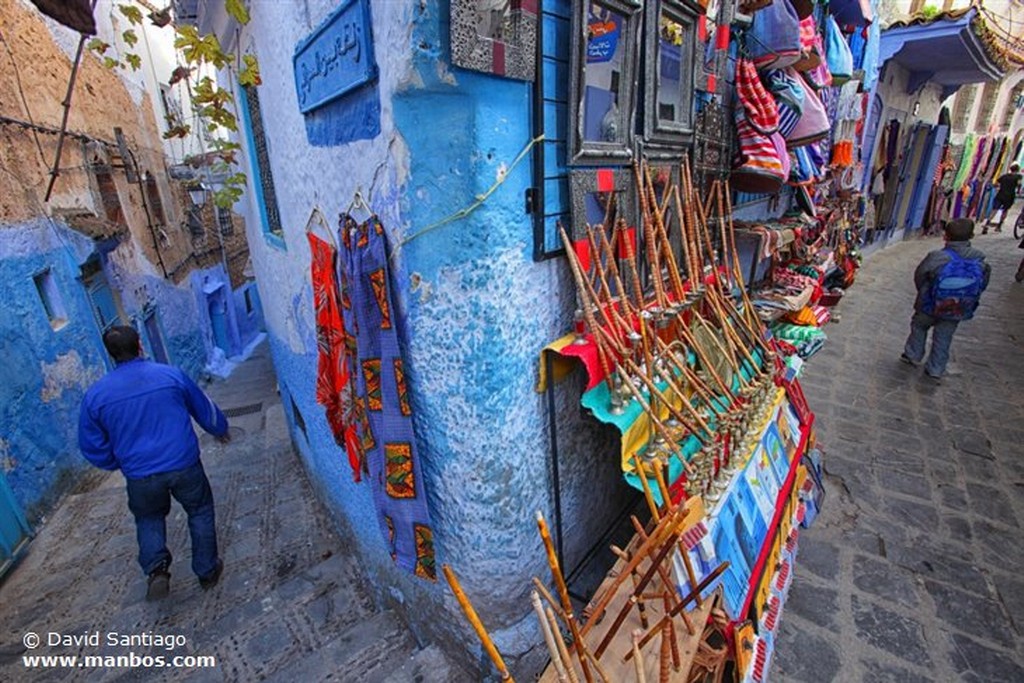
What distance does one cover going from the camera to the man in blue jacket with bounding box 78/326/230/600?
3101 mm

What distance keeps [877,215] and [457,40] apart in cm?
1506

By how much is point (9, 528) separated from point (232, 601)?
2407 millimetres

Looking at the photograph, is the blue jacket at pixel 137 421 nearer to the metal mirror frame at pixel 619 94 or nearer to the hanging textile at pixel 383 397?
the hanging textile at pixel 383 397

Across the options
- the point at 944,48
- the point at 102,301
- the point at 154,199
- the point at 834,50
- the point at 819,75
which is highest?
the point at 944,48

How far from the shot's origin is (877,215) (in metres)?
12.8

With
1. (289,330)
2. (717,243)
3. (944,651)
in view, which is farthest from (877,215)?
(289,330)

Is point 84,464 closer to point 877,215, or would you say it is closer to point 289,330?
point 289,330

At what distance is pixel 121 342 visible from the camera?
3094mm

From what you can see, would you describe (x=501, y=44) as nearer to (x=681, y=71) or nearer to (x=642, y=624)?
(x=681, y=71)

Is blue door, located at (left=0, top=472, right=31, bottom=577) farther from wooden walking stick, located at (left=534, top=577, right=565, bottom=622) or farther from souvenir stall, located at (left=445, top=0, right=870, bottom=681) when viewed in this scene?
wooden walking stick, located at (left=534, top=577, right=565, bottom=622)

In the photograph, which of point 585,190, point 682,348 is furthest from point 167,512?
point 682,348

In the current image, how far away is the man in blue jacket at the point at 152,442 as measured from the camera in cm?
310

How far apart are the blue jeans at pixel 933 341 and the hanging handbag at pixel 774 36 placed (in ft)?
14.2

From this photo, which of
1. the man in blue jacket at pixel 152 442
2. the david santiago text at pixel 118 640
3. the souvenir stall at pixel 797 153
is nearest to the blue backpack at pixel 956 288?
the souvenir stall at pixel 797 153
